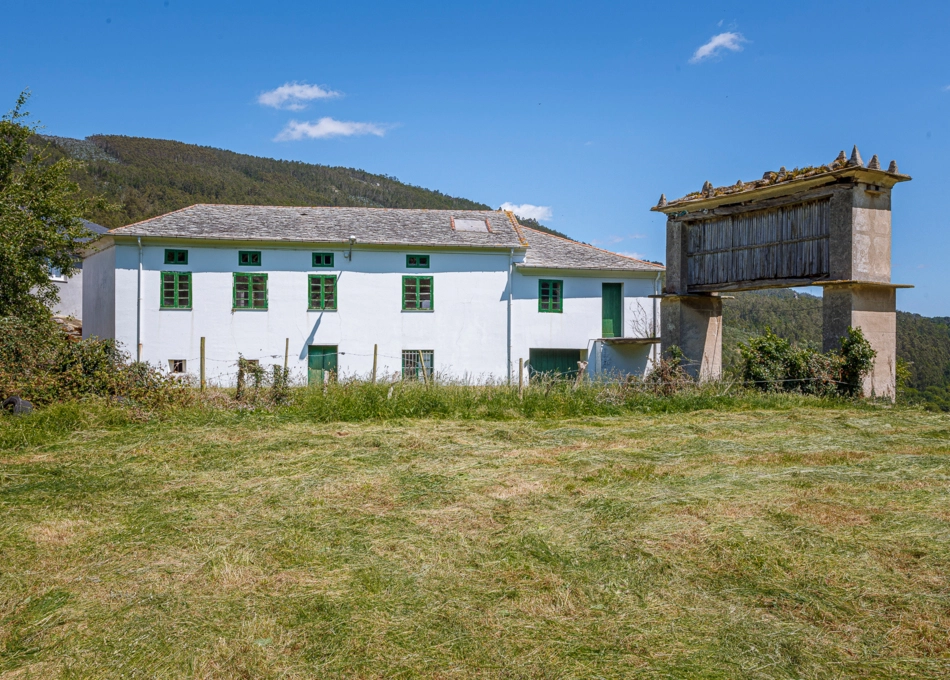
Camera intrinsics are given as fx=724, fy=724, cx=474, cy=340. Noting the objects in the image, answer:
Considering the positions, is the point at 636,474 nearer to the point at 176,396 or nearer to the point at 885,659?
the point at 885,659

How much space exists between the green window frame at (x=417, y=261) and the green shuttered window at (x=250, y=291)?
431 cm

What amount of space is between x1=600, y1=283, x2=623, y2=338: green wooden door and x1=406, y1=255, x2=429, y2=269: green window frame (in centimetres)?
573

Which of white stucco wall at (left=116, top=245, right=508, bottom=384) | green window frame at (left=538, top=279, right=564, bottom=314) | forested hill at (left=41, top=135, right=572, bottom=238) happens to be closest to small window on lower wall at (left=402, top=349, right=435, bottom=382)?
white stucco wall at (left=116, top=245, right=508, bottom=384)

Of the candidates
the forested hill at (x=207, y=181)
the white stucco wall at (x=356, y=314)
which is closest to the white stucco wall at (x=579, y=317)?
the white stucco wall at (x=356, y=314)

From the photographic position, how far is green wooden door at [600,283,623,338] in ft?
75.7

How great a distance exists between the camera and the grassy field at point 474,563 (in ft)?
10.8

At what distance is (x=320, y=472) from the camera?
7.41 metres

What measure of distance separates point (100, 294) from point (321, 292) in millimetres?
6910

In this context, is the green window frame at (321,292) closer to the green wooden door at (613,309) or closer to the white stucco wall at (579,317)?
the white stucco wall at (579,317)

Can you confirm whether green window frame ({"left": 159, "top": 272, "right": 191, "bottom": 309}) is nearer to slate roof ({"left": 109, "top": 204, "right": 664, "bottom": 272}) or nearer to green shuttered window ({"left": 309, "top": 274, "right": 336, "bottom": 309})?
slate roof ({"left": 109, "top": 204, "right": 664, "bottom": 272})

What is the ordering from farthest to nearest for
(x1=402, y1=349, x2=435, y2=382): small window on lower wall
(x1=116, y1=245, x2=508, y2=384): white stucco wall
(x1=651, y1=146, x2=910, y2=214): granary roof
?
(x1=402, y1=349, x2=435, y2=382): small window on lower wall → (x1=116, y1=245, x2=508, y2=384): white stucco wall → (x1=651, y1=146, x2=910, y2=214): granary roof

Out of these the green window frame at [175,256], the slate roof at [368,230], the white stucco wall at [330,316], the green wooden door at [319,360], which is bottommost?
the green wooden door at [319,360]

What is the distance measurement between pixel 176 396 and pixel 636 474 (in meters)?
7.91

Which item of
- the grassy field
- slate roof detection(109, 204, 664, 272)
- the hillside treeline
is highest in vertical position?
the hillside treeline
